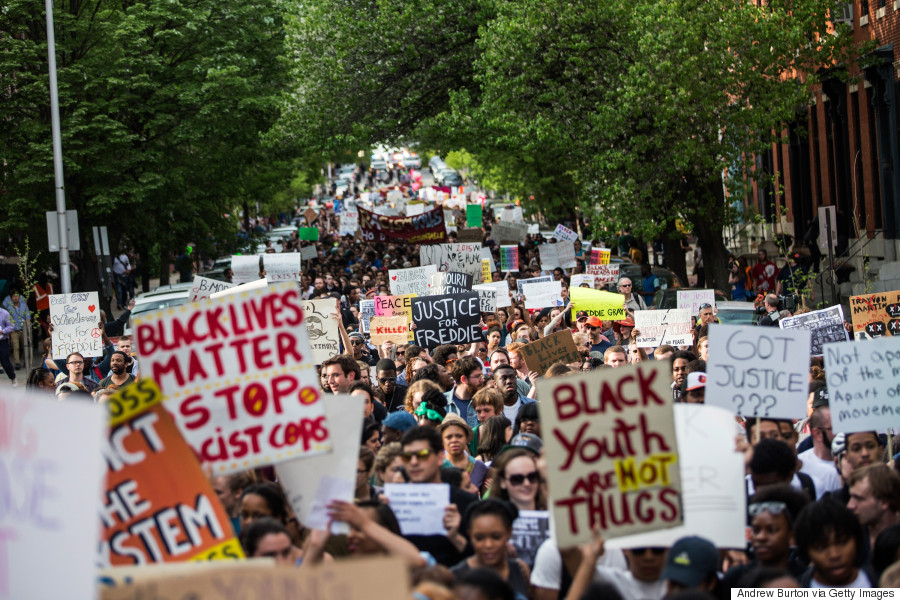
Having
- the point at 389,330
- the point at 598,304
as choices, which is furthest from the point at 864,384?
the point at 389,330

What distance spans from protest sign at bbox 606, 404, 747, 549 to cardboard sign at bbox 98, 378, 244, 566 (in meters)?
1.83

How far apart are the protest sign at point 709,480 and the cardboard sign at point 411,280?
44.3 ft

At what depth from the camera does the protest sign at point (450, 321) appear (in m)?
15.3

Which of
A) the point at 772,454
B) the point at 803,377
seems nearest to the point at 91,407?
the point at 772,454

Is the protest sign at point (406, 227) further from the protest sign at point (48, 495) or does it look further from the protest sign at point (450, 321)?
the protest sign at point (48, 495)

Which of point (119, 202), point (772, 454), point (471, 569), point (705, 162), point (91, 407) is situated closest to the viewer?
point (91, 407)

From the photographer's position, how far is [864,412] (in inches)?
303

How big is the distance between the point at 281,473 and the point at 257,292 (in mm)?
869

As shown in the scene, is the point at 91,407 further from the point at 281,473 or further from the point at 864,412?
the point at 864,412

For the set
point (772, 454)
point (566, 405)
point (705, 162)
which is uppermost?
point (705, 162)

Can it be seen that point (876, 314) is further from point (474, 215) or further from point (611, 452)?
point (474, 215)

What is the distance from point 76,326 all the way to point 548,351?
7.79 metres

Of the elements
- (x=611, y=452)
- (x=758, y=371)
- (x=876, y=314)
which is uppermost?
(x=876, y=314)

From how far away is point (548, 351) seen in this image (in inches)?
499
